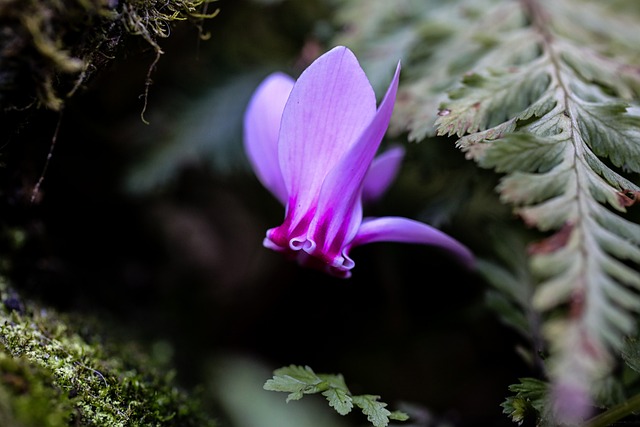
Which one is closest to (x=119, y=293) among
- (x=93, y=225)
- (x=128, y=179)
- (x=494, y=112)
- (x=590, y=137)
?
(x=93, y=225)

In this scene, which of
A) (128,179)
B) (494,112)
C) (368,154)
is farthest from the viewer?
(128,179)

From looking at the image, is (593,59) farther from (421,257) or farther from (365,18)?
(421,257)

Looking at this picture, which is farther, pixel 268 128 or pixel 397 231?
pixel 268 128

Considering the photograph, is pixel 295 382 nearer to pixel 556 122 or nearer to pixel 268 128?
pixel 268 128

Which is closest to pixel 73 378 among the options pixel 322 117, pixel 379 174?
pixel 322 117

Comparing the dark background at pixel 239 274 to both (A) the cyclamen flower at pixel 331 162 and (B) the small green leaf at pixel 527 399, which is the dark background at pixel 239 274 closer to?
(A) the cyclamen flower at pixel 331 162

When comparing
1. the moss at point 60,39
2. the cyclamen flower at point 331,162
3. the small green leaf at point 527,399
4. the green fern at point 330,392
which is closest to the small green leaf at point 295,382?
the green fern at point 330,392
